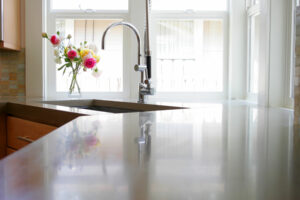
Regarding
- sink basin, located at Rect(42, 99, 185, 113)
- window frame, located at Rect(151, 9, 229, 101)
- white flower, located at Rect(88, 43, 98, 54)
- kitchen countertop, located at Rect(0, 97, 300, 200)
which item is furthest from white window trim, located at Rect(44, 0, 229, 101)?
kitchen countertop, located at Rect(0, 97, 300, 200)

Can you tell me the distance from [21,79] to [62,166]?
2539 mm

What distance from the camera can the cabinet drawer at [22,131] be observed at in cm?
159

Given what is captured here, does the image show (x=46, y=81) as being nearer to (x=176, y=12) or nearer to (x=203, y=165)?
(x=176, y=12)

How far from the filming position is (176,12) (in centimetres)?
274

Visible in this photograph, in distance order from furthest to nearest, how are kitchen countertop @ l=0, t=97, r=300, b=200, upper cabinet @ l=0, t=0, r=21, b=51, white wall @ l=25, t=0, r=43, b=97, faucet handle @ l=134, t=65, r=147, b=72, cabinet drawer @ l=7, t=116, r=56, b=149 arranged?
white wall @ l=25, t=0, r=43, b=97 < upper cabinet @ l=0, t=0, r=21, b=51 < faucet handle @ l=134, t=65, r=147, b=72 < cabinet drawer @ l=7, t=116, r=56, b=149 < kitchen countertop @ l=0, t=97, r=300, b=200

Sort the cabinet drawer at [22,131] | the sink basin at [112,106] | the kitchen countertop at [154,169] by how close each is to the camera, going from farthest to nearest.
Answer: the sink basin at [112,106]
the cabinet drawer at [22,131]
the kitchen countertop at [154,169]

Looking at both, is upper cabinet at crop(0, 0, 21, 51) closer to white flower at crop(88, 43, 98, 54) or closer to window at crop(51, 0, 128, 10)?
window at crop(51, 0, 128, 10)

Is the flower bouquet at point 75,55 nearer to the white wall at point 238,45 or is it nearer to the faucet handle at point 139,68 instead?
the faucet handle at point 139,68

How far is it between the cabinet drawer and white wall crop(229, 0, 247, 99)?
1573 mm

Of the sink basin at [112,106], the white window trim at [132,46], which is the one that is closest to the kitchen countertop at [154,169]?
the sink basin at [112,106]

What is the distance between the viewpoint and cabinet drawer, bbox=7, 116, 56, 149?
1594mm

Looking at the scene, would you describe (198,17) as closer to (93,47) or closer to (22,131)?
(93,47)

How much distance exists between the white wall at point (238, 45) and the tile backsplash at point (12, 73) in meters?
1.65

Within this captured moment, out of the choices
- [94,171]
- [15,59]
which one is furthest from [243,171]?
[15,59]
